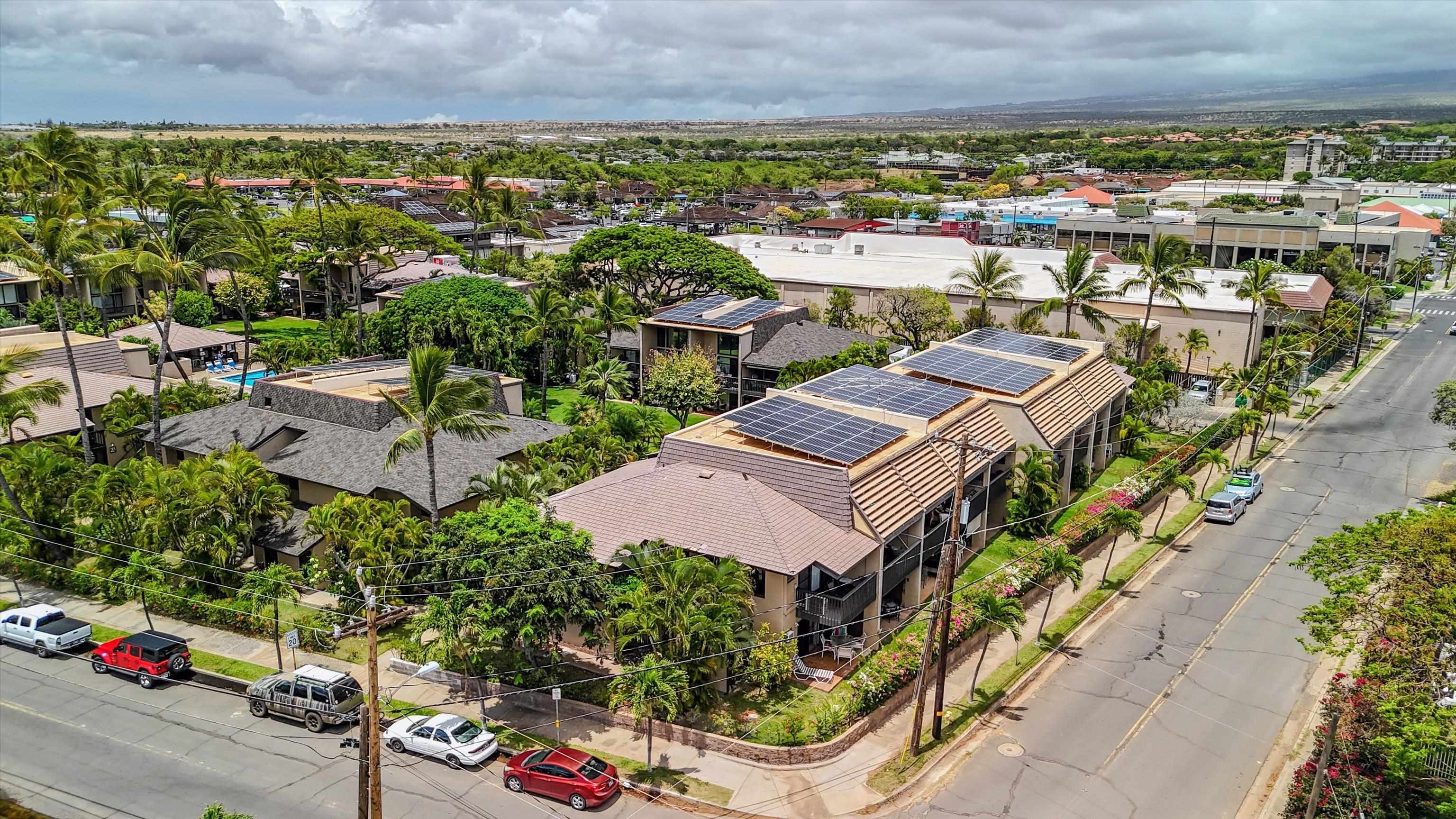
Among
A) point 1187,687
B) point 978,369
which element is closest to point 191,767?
point 1187,687

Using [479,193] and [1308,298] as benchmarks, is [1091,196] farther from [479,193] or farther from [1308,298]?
[479,193]

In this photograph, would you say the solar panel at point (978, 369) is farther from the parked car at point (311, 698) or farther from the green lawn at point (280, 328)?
the green lawn at point (280, 328)

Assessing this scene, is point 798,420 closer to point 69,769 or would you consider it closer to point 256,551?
point 256,551

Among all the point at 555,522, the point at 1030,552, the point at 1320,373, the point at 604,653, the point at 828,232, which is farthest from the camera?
the point at 828,232

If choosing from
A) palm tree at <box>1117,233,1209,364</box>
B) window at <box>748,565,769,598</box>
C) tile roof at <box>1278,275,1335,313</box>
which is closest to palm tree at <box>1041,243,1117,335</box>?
palm tree at <box>1117,233,1209,364</box>

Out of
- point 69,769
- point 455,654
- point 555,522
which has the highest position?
point 555,522

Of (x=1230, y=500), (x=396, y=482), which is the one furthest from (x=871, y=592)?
(x=1230, y=500)
